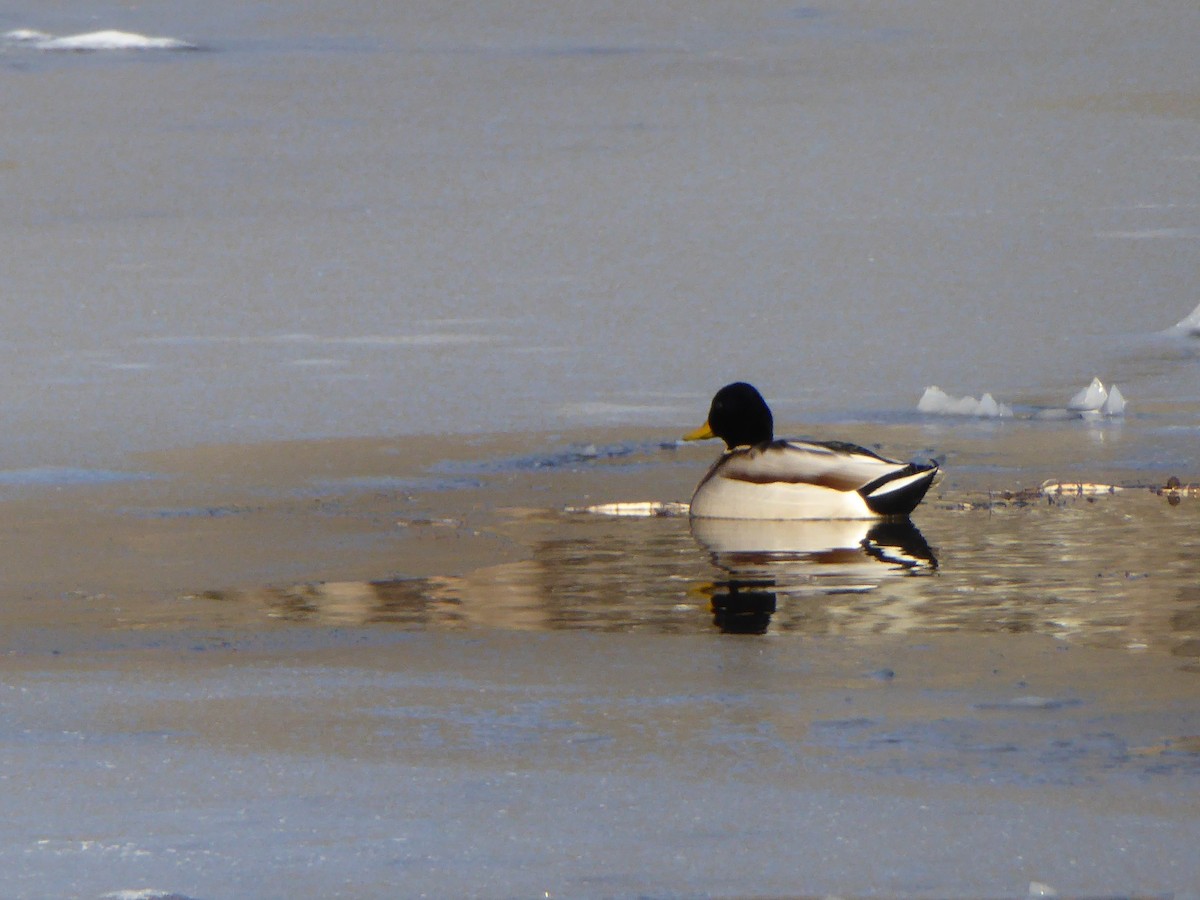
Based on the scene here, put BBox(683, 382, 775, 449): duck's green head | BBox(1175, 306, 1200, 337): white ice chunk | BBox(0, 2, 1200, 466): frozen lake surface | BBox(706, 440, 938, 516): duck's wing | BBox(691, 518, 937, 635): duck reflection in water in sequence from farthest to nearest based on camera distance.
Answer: BBox(1175, 306, 1200, 337): white ice chunk → BBox(0, 2, 1200, 466): frozen lake surface → BBox(683, 382, 775, 449): duck's green head → BBox(706, 440, 938, 516): duck's wing → BBox(691, 518, 937, 635): duck reflection in water

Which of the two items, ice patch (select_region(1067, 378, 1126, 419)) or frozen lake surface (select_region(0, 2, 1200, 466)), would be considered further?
frozen lake surface (select_region(0, 2, 1200, 466))

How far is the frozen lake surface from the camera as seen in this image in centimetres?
987

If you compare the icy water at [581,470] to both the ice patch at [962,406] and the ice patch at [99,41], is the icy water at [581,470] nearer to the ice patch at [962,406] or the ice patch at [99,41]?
the ice patch at [962,406]

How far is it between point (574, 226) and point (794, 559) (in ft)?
24.4

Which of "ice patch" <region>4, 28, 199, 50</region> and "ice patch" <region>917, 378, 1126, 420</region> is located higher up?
"ice patch" <region>4, 28, 199, 50</region>

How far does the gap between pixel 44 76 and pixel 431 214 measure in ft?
22.1

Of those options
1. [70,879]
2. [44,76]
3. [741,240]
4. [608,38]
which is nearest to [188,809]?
[70,879]

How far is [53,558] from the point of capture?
6512 mm

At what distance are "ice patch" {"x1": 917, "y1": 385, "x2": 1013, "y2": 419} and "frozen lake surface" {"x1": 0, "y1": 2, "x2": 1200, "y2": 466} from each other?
33 centimetres

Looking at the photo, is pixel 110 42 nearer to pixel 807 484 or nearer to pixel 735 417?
pixel 735 417

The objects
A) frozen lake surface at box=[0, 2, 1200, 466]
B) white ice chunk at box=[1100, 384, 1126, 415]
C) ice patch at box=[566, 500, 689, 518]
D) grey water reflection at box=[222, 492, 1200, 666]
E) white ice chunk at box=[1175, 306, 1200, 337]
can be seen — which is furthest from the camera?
white ice chunk at box=[1175, 306, 1200, 337]

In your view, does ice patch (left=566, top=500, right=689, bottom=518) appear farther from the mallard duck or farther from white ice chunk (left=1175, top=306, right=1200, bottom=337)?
white ice chunk (left=1175, top=306, right=1200, bottom=337)

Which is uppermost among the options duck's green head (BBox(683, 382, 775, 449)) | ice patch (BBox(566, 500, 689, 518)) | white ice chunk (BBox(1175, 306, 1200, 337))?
white ice chunk (BBox(1175, 306, 1200, 337))

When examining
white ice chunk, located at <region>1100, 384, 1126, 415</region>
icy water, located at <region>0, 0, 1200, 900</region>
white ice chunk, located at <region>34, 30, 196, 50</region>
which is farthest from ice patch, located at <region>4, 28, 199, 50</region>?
white ice chunk, located at <region>1100, 384, 1126, 415</region>
